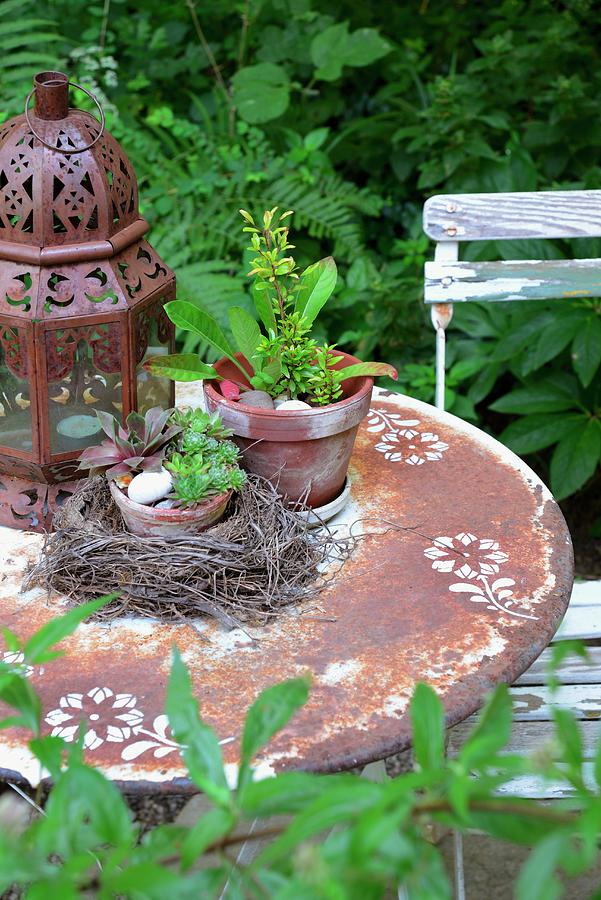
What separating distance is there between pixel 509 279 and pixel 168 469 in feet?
3.86

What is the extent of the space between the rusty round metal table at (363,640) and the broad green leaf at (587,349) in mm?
1262

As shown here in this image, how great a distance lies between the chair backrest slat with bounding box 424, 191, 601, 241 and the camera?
235 centimetres

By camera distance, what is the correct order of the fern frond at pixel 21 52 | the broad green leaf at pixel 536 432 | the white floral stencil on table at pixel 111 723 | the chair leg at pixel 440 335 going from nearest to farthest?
the white floral stencil on table at pixel 111 723, the chair leg at pixel 440 335, the broad green leaf at pixel 536 432, the fern frond at pixel 21 52

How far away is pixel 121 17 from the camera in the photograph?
420cm

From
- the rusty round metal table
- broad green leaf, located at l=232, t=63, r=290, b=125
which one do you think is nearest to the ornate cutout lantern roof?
the rusty round metal table

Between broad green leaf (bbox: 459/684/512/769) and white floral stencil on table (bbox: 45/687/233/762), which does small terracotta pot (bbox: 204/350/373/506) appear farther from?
broad green leaf (bbox: 459/684/512/769)

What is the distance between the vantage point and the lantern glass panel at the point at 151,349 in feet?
5.50

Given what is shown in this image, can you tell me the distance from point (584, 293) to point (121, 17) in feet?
8.93

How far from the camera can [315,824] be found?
60 centimetres

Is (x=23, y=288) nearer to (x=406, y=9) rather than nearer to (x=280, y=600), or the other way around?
(x=280, y=600)

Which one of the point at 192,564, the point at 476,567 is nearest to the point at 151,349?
the point at 192,564

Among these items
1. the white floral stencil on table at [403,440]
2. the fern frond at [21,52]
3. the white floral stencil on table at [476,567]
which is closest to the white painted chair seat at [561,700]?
the white floral stencil on table at [476,567]

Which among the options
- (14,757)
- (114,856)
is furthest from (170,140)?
(114,856)

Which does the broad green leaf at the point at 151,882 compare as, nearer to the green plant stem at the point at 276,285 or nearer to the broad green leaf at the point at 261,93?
the green plant stem at the point at 276,285
